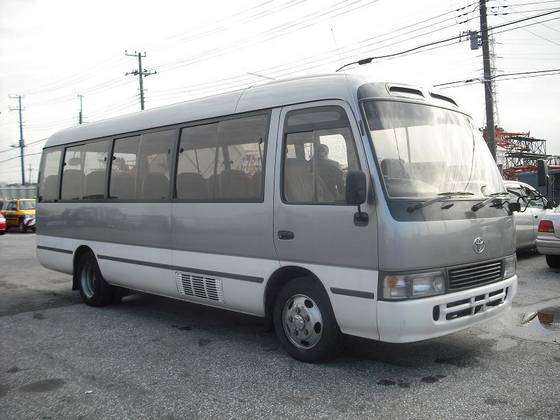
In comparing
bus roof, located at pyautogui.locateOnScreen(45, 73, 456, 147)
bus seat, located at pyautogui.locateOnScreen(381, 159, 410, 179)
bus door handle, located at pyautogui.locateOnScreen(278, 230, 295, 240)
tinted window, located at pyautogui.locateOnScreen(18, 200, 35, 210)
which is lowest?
bus door handle, located at pyautogui.locateOnScreen(278, 230, 295, 240)

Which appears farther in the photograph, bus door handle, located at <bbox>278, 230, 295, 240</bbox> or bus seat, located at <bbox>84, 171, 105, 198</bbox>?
bus seat, located at <bbox>84, 171, 105, 198</bbox>

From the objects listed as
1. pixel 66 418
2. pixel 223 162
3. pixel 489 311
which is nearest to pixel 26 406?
pixel 66 418

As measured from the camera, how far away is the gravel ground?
4137 millimetres

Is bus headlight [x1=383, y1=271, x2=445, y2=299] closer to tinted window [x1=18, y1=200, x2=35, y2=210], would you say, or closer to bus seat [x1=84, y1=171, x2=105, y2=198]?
bus seat [x1=84, y1=171, x2=105, y2=198]

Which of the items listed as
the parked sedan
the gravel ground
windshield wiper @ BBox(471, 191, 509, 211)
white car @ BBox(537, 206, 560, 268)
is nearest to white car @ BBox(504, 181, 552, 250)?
white car @ BBox(537, 206, 560, 268)

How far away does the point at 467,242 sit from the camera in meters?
4.79

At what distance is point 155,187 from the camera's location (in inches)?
273

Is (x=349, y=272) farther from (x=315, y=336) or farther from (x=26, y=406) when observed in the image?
(x=26, y=406)

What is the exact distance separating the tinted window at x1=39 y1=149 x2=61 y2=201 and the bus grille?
21.9 feet

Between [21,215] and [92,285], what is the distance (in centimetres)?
2208

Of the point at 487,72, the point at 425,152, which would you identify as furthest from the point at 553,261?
Result: the point at 487,72

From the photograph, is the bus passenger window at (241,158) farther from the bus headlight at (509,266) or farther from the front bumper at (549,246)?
the front bumper at (549,246)

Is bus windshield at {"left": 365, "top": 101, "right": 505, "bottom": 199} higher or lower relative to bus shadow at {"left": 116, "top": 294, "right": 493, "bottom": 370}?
higher

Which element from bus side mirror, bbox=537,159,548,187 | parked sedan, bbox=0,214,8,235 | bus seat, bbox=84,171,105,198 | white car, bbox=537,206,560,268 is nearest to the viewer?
bus side mirror, bbox=537,159,548,187
